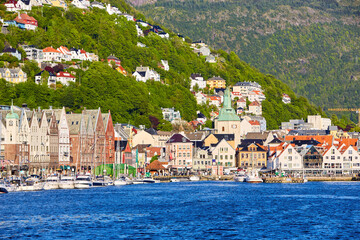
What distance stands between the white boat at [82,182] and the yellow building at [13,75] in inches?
3174

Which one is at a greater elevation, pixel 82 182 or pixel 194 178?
pixel 194 178

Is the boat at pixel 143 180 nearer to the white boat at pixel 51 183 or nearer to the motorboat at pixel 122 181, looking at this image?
the motorboat at pixel 122 181

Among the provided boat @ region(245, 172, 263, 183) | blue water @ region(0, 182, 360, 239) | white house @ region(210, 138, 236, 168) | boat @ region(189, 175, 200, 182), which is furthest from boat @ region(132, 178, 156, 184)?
blue water @ region(0, 182, 360, 239)

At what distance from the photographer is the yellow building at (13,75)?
639 feet

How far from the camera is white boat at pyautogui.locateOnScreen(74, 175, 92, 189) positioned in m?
118

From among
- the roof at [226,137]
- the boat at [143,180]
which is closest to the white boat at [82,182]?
the boat at [143,180]

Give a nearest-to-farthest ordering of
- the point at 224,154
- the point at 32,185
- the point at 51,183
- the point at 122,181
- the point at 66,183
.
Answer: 1. the point at 32,185
2. the point at 51,183
3. the point at 66,183
4. the point at 122,181
5. the point at 224,154

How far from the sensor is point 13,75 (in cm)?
19712

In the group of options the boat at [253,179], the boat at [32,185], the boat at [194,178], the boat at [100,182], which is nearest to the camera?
the boat at [32,185]

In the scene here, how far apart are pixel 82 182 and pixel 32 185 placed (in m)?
9.37

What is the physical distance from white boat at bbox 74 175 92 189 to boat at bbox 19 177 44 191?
609 cm

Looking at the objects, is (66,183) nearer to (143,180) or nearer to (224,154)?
(143,180)

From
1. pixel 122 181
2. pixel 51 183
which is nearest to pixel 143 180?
pixel 122 181

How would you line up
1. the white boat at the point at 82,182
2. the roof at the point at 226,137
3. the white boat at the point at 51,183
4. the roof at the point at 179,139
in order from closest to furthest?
the white boat at the point at 51,183
the white boat at the point at 82,182
the roof at the point at 179,139
the roof at the point at 226,137
